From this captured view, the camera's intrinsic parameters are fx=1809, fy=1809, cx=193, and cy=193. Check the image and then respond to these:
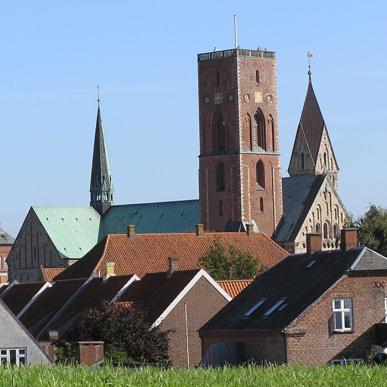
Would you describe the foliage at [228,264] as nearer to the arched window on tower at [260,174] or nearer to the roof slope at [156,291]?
the roof slope at [156,291]

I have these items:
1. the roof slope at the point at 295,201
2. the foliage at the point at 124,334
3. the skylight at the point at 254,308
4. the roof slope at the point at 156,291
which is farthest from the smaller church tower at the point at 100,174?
the skylight at the point at 254,308

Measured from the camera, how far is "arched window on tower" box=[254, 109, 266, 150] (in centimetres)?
14812

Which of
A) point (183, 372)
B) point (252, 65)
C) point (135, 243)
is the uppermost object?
point (252, 65)

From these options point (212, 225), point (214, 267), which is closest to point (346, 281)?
point (214, 267)

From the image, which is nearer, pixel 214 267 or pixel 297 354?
pixel 297 354

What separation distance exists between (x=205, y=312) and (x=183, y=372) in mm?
38457

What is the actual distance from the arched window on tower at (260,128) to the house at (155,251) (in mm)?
44510

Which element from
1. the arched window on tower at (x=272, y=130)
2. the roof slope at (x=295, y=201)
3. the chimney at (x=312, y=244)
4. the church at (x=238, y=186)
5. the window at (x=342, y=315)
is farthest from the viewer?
the roof slope at (x=295, y=201)

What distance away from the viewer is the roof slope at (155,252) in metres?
94.6

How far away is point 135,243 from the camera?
324 ft

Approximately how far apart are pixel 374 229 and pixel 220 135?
36.2 metres

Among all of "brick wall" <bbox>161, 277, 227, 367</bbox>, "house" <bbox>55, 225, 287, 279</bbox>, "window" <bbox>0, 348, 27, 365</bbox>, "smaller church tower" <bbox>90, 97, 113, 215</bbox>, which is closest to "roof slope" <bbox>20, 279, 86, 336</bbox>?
"brick wall" <bbox>161, 277, 227, 367</bbox>

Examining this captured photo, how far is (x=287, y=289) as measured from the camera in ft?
191

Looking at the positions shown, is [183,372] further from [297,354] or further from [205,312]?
[205,312]
